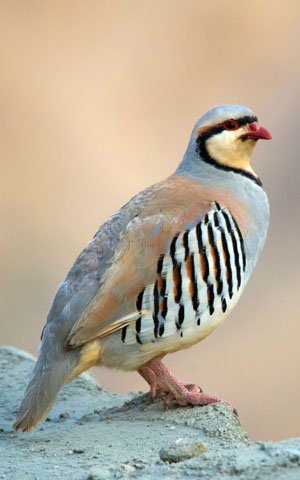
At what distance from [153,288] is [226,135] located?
1148 millimetres

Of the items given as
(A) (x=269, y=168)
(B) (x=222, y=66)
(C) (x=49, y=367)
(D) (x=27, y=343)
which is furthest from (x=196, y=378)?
(B) (x=222, y=66)

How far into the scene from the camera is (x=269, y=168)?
20719 millimetres

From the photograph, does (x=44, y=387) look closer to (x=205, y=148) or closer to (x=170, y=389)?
(x=170, y=389)

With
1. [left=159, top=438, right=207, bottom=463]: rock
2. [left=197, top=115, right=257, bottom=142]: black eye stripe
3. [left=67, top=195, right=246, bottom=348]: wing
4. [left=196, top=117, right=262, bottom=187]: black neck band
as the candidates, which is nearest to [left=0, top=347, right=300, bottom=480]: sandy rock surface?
[left=159, top=438, right=207, bottom=463]: rock

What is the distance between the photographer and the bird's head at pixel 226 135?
7.20m

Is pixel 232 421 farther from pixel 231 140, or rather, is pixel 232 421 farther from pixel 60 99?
pixel 60 99

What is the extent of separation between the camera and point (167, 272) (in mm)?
6602

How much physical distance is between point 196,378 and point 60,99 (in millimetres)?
8609

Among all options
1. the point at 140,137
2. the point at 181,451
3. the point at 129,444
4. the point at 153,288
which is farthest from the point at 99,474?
the point at 140,137

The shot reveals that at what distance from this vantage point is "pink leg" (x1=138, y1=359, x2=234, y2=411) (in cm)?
670

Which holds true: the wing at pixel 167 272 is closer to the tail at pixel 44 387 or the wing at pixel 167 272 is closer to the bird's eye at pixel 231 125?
the tail at pixel 44 387

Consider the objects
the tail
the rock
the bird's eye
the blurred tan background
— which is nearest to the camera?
the rock

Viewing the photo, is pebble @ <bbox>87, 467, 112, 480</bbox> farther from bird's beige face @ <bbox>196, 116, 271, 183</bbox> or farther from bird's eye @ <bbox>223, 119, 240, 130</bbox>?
bird's eye @ <bbox>223, 119, 240, 130</bbox>

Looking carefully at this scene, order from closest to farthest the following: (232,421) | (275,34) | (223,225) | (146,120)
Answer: (232,421), (223,225), (146,120), (275,34)
